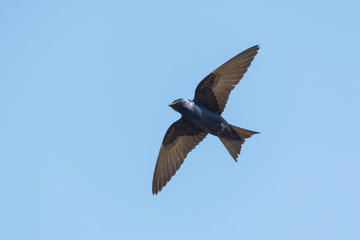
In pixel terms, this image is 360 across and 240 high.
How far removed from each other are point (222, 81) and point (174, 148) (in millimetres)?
1766

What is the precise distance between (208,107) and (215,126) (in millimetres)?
447

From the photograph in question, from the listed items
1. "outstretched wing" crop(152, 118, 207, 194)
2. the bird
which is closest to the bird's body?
the bird

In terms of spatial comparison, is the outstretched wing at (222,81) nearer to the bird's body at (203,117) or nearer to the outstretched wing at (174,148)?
the bird's body at (203,117)

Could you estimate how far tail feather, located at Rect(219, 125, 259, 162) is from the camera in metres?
10.6

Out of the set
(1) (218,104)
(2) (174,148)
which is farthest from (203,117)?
(2) (174,148)

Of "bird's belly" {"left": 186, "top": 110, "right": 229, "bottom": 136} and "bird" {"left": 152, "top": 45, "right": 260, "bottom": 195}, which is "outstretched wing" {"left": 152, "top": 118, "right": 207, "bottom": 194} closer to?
"bird" {"left": 152, "top": 45, "right": 260, "bottom": 195}

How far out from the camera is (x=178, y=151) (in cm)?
1166

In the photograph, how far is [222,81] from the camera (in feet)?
35.6

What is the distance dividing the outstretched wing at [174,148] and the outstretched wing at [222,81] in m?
0.69

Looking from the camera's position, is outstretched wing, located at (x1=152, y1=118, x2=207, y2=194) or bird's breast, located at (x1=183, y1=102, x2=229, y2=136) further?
outstretched wing, located at (x1=152, y1=118, x2=207, y2=194)

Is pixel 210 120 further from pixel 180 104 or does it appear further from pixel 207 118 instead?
pixel 180 104

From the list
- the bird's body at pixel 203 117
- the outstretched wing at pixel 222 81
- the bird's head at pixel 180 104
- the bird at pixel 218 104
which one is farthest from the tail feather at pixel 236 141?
the bird's head at pixel 180 104

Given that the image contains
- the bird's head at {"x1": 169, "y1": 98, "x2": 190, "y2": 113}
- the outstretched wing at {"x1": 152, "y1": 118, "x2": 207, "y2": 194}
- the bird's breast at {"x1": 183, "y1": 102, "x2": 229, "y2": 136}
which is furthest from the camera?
the outstretched wing at {"x1": 152, "y1": 118, "x2": 207, "y2": 194}

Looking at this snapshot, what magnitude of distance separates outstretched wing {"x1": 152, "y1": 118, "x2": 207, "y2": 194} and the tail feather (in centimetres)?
74
